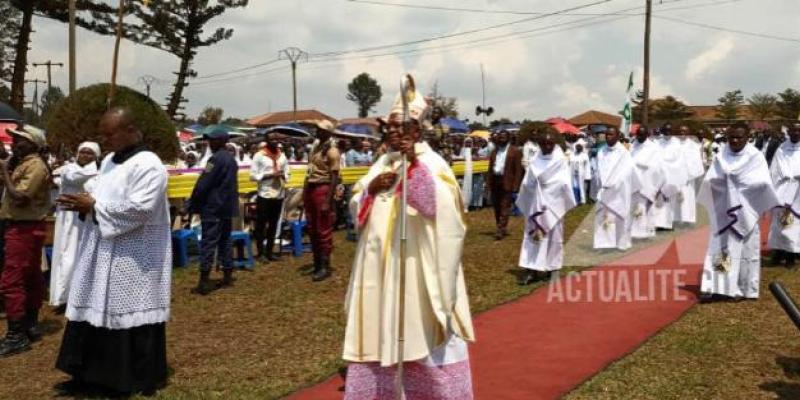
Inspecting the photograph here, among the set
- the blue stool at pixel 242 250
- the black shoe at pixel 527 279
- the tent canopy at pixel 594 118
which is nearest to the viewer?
the black shoe at pixel 527 279

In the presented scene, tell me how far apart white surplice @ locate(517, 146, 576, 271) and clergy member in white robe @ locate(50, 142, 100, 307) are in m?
4.93

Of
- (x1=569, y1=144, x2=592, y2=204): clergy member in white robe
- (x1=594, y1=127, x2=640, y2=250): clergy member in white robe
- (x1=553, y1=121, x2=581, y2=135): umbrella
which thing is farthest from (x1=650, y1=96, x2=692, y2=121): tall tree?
(x1=594, y1=127, x2=640, y2=250): clergy member in white robe

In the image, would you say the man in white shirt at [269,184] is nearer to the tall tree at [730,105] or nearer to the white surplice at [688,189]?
the white surplice at [688,189]

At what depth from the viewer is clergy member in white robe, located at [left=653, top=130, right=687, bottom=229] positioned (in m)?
13.5

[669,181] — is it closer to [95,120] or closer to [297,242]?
[297,242]

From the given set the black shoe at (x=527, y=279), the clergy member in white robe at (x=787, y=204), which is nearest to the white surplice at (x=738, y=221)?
the black shoe at (x=527, y=279)

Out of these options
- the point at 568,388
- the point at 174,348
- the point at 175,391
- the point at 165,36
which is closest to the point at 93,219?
the point at 175,391

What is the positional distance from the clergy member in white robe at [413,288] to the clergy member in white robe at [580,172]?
1488cm

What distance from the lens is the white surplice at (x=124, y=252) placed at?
16.7ft

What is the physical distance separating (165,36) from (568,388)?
2591cm

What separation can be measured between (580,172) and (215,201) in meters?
12.1

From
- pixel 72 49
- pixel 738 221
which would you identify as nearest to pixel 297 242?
pixel 738 221

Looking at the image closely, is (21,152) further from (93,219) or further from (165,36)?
(165,36)

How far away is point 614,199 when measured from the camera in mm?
11344
